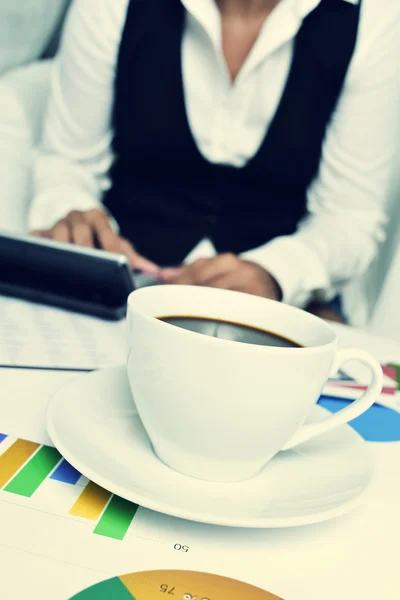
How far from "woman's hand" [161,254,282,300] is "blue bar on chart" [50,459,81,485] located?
0.36 meters

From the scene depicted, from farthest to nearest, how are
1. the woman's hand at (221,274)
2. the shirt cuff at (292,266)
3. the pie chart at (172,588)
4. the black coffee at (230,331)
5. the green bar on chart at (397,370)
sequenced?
the shirt cuff at (292,266)
the woman's hand at (221,274)
the green bar on chart at (397,370)
the black coffee at (230,331)
the pie chart at (172,588)

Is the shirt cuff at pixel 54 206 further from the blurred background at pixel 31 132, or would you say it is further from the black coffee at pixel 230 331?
the black coffee at pixel 230 331

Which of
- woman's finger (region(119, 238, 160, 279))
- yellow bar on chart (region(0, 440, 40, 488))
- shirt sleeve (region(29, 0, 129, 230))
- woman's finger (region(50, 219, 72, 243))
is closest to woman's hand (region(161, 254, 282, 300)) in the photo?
woman's finger (region(119, 238, 160, 279))

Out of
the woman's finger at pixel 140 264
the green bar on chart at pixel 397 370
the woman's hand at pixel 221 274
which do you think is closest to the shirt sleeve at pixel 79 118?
the woman's finger at pixel 140 264

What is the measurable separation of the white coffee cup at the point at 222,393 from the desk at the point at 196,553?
3 cm

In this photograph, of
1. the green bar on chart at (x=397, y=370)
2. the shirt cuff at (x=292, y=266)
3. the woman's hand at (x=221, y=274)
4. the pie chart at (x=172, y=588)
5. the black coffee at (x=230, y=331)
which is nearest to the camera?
the pie chart at (x=172, y=588)

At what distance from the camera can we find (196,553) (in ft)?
0.79

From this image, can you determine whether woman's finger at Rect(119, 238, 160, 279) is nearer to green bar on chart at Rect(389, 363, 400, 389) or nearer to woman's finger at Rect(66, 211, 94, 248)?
woman's finger at Rect(66, 211, 94, 248)

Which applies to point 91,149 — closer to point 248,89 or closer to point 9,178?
point 9,178

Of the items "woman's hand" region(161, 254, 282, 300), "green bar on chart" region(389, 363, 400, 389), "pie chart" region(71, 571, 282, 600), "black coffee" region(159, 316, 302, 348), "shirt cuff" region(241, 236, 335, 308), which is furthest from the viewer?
"shirt cuff" region(241, 236, 335, 308)

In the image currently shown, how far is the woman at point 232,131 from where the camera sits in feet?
2.59

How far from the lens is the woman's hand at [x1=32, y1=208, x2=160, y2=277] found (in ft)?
2.26

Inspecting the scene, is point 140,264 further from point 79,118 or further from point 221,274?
point 79,118

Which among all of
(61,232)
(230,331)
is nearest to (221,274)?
(61,232)
